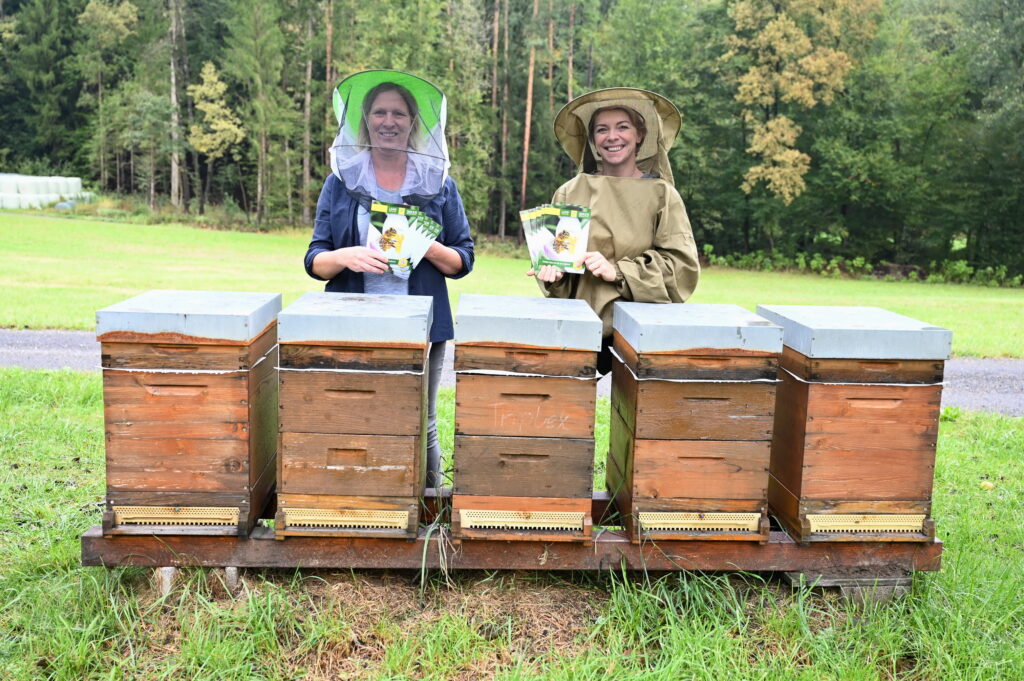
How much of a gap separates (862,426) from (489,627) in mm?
1507

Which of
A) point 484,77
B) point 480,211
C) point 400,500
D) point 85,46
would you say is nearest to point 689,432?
point 400,500

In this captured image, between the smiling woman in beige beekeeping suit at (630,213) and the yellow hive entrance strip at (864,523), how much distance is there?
3.50 feet

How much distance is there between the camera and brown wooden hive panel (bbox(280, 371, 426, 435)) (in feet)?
9.21

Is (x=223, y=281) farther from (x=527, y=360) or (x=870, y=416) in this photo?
(x=870, y=416)

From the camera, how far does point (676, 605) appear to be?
305 centimetres

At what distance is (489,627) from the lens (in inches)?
116

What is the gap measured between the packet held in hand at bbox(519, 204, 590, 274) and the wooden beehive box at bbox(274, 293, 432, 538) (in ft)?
1.87

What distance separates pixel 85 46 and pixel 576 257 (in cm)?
4626

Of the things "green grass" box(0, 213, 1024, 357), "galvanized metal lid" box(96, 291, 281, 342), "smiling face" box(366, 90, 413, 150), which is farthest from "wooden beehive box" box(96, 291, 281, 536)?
"green grass" box(0, 213, 1024, 357)

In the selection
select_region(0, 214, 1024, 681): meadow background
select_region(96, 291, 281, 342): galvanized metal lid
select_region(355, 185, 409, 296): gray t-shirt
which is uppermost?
select_region(355, 185, 409, 296): gray t-shirt

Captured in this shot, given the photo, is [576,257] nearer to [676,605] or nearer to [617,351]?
[617,351]

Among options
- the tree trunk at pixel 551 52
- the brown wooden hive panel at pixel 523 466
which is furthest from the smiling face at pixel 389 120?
the tree trunk at pixel 551 52

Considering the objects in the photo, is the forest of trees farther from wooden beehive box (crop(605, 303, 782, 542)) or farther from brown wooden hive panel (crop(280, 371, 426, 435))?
brown wooden hive panel (crop(280, 371, 426, 435))

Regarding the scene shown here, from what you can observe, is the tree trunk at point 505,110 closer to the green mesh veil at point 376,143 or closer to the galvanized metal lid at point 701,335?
the green mesh veil at point 376,143
